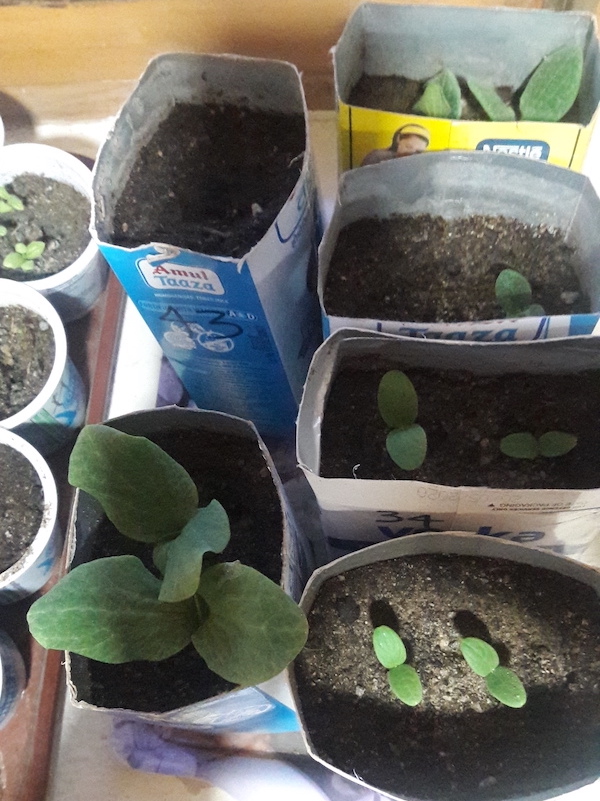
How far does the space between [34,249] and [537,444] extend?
2.37 ft

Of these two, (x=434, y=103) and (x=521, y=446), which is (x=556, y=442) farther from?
(x=434, y=103)

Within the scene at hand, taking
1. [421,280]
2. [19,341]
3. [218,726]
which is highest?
[421,280]

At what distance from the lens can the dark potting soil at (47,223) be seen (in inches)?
38.9

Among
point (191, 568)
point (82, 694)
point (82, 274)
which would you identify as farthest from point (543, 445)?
point (82, 274)

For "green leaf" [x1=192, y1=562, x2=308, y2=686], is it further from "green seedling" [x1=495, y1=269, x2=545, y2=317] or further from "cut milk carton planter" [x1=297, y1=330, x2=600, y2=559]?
"green seedling" [x1=495, y1=269, x2=545, y2=317]

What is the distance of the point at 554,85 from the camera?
2.51 feet

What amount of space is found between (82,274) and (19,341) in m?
0.13

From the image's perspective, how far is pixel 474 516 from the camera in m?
0.65

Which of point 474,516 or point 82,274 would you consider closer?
point 474,516

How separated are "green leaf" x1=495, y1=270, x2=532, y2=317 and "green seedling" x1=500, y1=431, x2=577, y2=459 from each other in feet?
0.45

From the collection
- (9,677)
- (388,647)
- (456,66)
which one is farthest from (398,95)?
(9,677)

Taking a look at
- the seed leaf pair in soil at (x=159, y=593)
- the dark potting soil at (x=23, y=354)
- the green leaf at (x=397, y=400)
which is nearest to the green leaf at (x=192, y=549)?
the seed leaf pair in soil at (x=159, y=593)

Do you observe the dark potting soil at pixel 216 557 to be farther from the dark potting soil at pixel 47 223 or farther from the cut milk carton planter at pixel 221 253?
the dark potting soil at pixel 47 223

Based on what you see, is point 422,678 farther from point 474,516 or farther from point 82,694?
point 82,694
